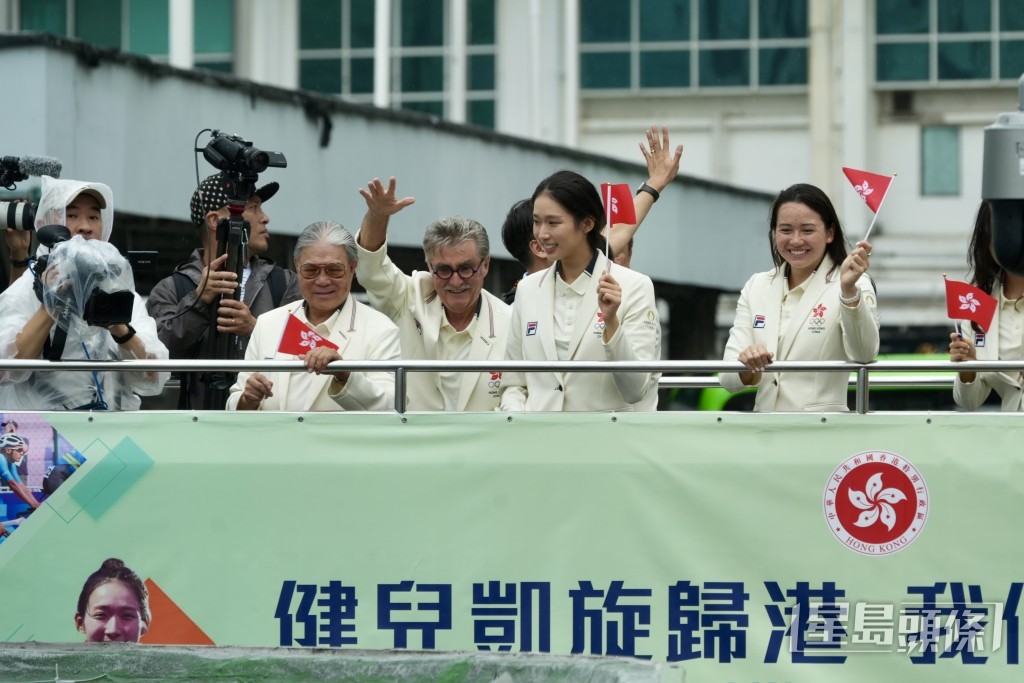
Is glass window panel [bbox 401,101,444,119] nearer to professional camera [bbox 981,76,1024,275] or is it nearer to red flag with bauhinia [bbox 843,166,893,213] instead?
red flag with bauhinia [bbox 843,166,893,213]

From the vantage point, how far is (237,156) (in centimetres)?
699

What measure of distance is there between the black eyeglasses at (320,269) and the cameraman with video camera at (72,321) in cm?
58

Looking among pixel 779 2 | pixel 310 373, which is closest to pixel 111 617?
pixel 310 373

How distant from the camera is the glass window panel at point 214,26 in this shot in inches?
920

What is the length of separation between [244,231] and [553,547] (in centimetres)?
193

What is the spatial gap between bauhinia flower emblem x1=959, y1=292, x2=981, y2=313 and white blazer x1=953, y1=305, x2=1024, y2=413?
0.30 m

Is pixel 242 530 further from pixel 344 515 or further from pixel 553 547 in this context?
pixel 553 547

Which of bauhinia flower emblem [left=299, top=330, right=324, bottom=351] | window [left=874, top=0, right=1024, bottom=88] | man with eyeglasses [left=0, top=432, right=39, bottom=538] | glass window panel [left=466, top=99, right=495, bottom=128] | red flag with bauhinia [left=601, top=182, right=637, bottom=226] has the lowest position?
man with eyeglasses [left=0, top=432, right=39, bottom=538]

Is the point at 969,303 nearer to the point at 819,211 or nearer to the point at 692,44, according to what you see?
the point at 819,211

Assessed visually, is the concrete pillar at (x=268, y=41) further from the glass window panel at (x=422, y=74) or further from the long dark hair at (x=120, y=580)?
the long dark hair at (x=120, y=580)

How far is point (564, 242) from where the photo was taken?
6383 mm

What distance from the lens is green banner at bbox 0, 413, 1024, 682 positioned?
5969 millimetres

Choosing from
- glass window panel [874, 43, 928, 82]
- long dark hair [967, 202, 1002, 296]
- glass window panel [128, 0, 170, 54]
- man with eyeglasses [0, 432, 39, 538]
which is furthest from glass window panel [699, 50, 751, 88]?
man with eyeglasses [0, 432, 39, 538]

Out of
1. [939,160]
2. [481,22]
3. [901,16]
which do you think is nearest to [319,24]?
[481,22]
